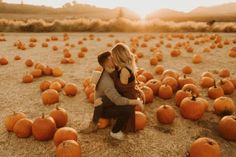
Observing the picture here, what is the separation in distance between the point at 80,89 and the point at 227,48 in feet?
25.7

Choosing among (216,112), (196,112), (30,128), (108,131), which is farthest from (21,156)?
(216,112)

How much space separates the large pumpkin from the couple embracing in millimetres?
497

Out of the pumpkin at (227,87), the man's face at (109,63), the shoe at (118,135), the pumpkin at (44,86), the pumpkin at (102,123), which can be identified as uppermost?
the man's face at (109,63)

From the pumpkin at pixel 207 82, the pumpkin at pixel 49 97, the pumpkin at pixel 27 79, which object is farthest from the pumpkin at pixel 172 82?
the pumpkin at pixel 27 79

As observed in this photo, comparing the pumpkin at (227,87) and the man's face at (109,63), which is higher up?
the man's face at (109,63)

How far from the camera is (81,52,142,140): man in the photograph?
419 centimetres

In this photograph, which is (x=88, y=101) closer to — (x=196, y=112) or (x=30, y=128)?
(x=30, y=128)

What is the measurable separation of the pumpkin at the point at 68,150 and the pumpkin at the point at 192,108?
2.05 m

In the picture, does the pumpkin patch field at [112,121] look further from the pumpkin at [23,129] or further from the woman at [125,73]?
the woman at [125,73]

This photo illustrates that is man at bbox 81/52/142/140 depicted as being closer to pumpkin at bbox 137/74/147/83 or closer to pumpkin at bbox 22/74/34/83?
pumpkin at bbox 137/74/147/83

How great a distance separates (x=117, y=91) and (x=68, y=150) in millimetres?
1186

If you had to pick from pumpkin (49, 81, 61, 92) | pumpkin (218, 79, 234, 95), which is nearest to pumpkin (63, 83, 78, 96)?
pumpkin (49, 81, 61, 92)

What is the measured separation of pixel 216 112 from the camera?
16.7ft

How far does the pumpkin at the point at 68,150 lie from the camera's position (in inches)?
141
